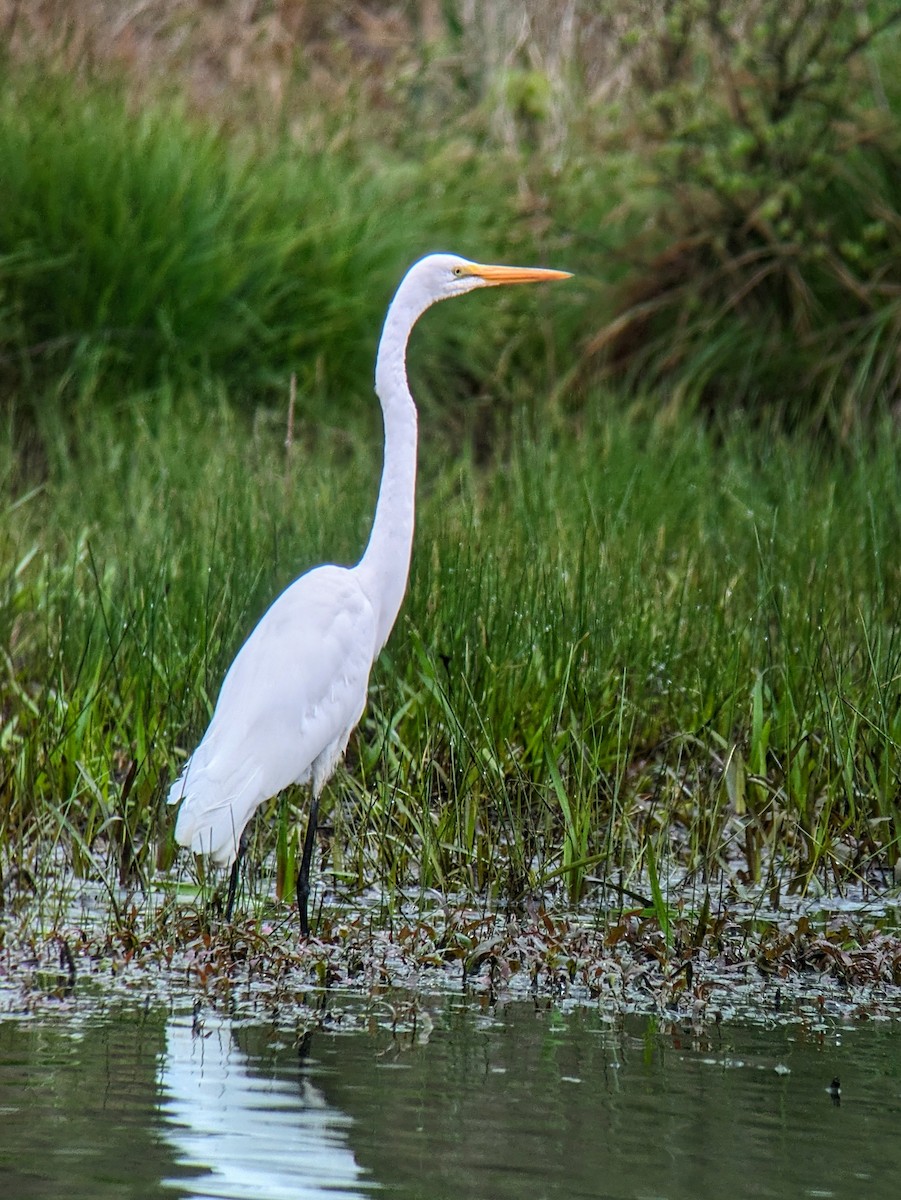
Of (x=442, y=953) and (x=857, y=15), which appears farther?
(x=857, y=15)

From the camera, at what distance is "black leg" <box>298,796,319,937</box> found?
3.42 metres

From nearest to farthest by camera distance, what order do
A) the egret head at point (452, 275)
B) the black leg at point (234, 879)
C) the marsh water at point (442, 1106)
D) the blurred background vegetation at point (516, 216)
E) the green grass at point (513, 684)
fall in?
the marsh water at point (442, 1106)
the black leg at point (234, 879)
the green grass at point (513, 684)
the egret head at point (452, 275)
the blurred background vegetation at point (516, 216)

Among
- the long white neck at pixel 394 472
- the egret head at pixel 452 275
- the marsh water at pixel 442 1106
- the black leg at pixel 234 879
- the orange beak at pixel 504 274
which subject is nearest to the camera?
the marsh water at pixel 442 1106

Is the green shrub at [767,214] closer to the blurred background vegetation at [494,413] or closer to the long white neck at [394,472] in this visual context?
the blurred background vegetation at [494,413]

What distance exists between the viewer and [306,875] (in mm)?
3578

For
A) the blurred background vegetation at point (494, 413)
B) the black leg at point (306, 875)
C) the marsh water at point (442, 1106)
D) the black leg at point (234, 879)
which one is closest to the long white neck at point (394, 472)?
the blurred background vegetation at point (494, 413)

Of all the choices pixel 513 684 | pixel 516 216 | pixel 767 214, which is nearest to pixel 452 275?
pixel 513 684

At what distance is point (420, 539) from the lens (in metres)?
5.16

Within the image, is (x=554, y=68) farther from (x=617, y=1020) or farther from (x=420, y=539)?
(x=617, y=1020)

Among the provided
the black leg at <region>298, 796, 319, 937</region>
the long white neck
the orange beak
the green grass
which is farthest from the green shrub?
the black leg at <region>298, 796, 319, 937</region>

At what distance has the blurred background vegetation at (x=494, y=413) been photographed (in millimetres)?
4027

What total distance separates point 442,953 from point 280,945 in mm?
291

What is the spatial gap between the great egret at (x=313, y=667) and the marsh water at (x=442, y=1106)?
499 mm

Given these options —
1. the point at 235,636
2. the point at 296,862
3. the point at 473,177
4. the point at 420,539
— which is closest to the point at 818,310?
the point at 473,177
